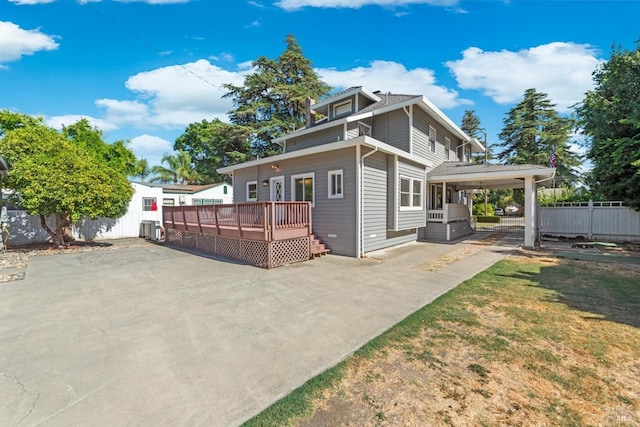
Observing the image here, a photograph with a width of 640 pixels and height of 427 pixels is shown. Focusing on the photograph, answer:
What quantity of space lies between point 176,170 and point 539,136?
39043 millimetres

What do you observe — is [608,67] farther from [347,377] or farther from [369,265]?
[347,377]

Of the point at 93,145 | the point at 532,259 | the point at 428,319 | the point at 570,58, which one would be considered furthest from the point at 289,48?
the point at 428,319

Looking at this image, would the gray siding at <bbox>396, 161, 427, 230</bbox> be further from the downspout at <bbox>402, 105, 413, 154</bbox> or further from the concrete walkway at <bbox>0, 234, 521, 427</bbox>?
the concrete walkway at <bbox>0, 234, 521, 427</bbox>

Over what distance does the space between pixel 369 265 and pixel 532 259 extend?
516 cm

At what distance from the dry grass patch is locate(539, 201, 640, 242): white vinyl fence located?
10.5 metres

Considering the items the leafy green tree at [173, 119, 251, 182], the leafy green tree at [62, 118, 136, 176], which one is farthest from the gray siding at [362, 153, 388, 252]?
the leafy green tree at [173, 119, 251, 182]

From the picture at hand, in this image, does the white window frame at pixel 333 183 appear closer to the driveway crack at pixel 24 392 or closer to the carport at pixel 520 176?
the carport at pixel 520 176

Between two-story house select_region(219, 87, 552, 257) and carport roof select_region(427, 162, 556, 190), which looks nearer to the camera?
two-story house select_region(219, 87, 552, 257)

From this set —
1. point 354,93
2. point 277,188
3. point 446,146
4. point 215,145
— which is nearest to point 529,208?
point 446,146

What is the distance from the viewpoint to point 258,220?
8.00 m

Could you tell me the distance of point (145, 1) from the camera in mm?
8531

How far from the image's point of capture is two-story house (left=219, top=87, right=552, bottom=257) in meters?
8.89

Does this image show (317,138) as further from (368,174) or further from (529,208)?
(529,208)

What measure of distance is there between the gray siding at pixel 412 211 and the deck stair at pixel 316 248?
3.05 meters
